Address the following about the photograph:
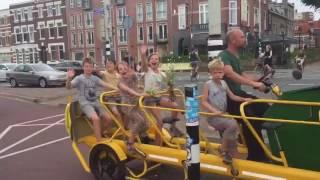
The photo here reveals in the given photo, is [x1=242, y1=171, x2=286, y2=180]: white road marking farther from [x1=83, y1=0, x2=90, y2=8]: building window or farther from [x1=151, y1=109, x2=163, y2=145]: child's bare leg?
[x1=83, y1=0, x2=90, y2=8]: building window

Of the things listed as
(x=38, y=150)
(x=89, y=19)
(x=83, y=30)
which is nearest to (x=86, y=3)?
(x=89, y=19)

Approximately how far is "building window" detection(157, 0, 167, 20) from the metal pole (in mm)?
55450

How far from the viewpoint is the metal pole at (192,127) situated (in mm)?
4566

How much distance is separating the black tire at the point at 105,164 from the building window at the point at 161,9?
53.5 metres

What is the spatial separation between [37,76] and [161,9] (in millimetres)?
35291

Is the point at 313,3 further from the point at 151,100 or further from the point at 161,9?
the point at 151,100

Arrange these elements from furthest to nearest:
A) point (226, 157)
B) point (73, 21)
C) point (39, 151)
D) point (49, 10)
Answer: point (49, 10)
point (73, 21)
point (39, 151)
point (226, 157)

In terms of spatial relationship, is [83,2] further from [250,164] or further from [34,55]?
[250,164]

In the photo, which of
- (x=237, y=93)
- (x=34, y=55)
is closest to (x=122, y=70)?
(x=237, y=93)

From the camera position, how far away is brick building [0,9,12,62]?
277ft

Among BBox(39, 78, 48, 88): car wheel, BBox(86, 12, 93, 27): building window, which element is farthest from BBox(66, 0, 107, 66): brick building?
BBox(39, 78, 48, 88): car wheel

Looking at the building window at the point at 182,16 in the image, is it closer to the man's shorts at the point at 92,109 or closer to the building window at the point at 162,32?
the building window at the point at 162,32

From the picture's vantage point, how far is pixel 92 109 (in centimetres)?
705

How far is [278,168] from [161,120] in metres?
2.11
